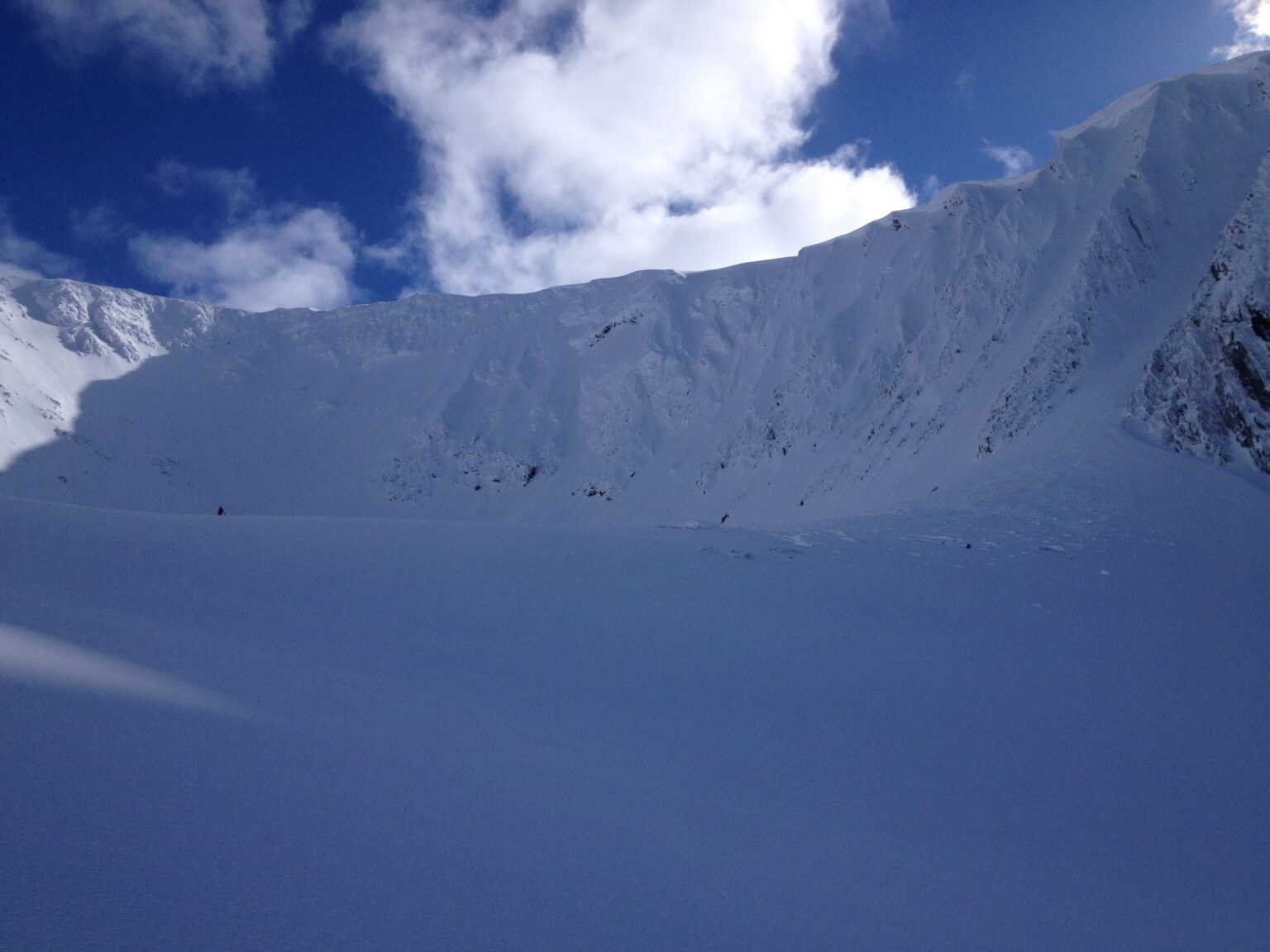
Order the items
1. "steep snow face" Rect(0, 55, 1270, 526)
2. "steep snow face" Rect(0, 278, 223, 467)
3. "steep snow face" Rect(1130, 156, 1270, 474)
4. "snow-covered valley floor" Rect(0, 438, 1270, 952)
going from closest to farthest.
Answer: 1. "snow-covered valley floor" Rect(0, 438, 1270, 952)
2. "steep snow face" Rect(1130, 156, 1270, 474)
3. "steep snow face" Rect(0, 55, 1270, 526)
4. "steep snow face" Rect(0, 278, 223, 467)

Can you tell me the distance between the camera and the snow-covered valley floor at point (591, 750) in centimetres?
Answer: 245

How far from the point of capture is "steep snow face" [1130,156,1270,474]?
18797 mm

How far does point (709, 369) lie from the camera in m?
62.2

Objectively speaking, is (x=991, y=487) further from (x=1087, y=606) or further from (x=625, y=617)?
(x=625, y=617)

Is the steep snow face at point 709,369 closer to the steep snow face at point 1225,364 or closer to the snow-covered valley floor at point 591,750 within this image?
the steep snow face at point 1225,364

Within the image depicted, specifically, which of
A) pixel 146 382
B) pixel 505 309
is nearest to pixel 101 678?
pixel 505 309

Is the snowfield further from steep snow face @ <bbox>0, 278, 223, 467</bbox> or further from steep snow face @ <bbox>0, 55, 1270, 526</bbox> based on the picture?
steep snow face @ <bbox>0, 278, 223, 467</bbox>

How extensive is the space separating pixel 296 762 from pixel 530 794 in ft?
3.59

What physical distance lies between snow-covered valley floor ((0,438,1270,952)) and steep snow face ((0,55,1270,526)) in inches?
567

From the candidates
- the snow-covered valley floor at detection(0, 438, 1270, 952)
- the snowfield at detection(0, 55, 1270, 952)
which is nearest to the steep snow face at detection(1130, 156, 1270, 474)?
the snowfield at detection(0, 55, 1270, 952)

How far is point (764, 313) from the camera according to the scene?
61031 millimetres

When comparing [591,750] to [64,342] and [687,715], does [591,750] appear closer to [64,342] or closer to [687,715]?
[687,715]

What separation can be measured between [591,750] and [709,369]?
59335 mm

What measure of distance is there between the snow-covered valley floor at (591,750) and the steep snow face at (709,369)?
14400 mm
